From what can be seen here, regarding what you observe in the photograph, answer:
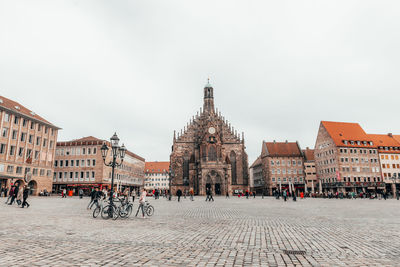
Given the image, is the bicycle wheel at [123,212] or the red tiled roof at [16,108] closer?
the bicycle wheel at [123,212]

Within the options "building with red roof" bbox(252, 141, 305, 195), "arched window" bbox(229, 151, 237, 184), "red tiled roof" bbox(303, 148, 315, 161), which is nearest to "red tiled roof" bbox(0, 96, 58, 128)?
"arched window" bbox(229, 151, 237, 184)

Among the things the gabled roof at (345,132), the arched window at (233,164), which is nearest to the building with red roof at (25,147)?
the arched window at (233,164)

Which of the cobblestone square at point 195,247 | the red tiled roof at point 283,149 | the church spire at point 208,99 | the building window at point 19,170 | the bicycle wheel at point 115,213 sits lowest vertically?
the cobblestone square at point 195,247

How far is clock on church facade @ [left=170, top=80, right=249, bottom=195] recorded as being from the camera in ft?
204

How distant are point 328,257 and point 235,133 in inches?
2512

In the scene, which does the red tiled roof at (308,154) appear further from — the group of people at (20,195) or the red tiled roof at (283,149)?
the group of people at (20,195)

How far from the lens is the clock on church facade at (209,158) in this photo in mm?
62062

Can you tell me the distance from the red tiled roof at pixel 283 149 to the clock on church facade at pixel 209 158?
12.6 m

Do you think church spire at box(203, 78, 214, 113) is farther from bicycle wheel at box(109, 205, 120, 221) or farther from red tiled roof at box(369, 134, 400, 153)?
bicycle wheel at box(109, 205, 120, 221)

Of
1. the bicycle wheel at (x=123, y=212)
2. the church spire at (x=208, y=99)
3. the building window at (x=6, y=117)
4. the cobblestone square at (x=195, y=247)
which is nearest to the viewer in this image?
the cobblestone square at (x=195, y=247)

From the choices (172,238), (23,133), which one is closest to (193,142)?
(23,133)

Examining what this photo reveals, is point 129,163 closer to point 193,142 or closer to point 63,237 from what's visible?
point 193,142

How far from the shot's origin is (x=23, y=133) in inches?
1799

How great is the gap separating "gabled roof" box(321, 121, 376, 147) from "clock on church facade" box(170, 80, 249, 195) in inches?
841
